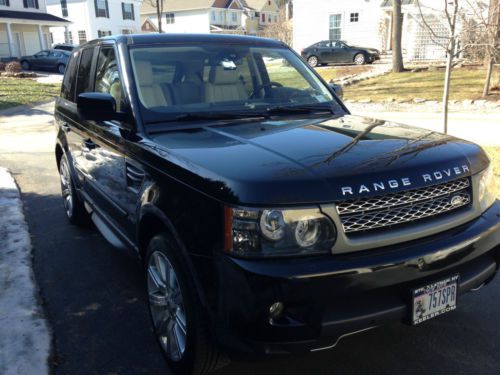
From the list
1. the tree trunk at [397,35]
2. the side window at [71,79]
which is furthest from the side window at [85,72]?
the tree trunk at [397,35]

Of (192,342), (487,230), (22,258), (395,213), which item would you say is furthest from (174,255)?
(22,258)

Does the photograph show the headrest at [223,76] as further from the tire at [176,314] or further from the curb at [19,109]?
the curb at [19,109]

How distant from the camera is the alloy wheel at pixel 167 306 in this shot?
111 inches

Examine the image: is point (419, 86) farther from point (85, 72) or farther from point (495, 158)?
point (85, 72)

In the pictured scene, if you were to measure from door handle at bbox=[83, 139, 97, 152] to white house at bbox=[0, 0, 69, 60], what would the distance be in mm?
35947

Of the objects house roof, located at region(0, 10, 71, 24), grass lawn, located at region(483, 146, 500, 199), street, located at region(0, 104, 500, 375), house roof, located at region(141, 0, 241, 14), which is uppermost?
house roof, located at region(141, 0, 241, 14)

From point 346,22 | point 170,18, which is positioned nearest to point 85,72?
point 346,22

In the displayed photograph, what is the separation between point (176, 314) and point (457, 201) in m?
1.71

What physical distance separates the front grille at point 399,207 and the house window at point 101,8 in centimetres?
5013

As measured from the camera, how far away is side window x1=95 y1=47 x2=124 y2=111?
3.74m

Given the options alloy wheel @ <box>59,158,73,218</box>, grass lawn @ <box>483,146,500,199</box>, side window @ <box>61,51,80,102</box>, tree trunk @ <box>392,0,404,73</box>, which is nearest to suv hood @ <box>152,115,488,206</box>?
side window @ <box>61,51,80,102</box>

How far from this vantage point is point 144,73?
364 cm

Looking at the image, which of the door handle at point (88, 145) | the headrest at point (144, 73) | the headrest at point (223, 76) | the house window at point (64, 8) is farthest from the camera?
the house window at point (64, 8)

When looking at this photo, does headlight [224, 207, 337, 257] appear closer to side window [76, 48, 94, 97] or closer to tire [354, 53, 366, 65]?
side window [76, 48, 94, 97]
